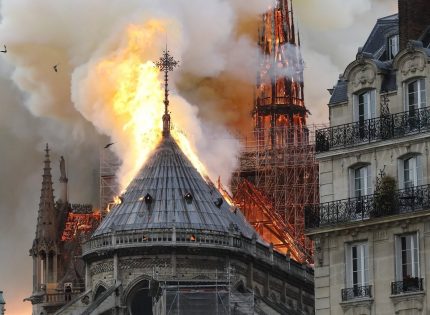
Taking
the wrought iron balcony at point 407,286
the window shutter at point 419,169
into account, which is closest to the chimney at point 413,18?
the window shutter at point 419,169

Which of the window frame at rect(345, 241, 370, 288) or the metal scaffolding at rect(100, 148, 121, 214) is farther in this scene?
the metal scaffolding at rect(100, 148, 121, 214)

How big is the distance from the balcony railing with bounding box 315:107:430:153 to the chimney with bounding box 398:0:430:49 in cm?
396

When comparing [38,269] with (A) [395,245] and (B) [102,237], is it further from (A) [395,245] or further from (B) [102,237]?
(A) [395,245]

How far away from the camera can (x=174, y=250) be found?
122m

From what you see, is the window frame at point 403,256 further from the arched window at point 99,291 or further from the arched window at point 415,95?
the arched window at point 99,291

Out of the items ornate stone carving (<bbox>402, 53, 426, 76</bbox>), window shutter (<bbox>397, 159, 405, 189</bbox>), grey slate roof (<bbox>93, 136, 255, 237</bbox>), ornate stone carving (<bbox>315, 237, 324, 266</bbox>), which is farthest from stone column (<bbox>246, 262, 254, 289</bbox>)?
window shutter (<bbox>397, 159, 405, 189</bbox>)

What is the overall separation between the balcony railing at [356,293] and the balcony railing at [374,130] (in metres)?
5.30

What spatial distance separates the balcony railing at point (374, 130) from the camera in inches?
2810

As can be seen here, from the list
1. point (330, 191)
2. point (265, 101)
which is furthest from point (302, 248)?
point (330, 191)

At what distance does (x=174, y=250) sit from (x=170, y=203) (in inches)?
181

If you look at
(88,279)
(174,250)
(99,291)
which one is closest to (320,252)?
(174,250)

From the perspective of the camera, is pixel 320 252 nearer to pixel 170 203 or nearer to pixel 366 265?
pixel 366 265

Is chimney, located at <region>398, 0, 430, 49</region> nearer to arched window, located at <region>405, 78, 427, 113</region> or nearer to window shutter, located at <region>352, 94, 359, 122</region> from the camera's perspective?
window shutter, located at <region>352, 94, 359, 122</region>

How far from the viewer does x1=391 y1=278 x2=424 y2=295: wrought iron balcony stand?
69375 millimetres
